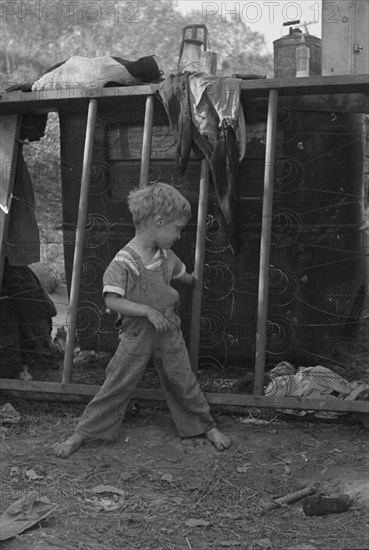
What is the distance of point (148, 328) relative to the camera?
4.40m

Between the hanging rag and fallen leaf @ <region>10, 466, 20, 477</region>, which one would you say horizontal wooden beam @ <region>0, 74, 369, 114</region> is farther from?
fallen leaf @ <region>10, 466, 20, 477</region>

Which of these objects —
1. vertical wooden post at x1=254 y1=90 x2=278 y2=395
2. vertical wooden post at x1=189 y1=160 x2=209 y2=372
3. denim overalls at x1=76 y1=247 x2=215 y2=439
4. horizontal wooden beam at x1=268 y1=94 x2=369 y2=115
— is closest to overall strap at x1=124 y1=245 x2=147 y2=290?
denim overalls at x1=76 y1=247 x2=215 y2=439

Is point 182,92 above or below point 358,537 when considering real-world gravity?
above

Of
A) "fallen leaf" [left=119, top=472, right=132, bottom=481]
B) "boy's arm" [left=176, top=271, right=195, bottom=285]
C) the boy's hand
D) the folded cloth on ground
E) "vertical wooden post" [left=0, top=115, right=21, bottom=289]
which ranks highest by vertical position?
"vertical wooden post" [left=0, top=115, right=21, bottom=289]

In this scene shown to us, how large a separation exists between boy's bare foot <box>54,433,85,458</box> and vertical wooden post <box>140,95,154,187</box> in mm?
1560

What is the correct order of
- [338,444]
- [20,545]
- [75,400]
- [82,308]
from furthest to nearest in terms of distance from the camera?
[82,308], [75,400], [338,444], [20,545]

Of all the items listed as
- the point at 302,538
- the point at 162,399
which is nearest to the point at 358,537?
the point at 302,538

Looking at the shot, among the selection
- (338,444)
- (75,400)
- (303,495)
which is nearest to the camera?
(303,495)

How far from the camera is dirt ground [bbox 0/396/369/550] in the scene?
346 cm

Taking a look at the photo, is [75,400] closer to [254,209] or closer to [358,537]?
[254,209]

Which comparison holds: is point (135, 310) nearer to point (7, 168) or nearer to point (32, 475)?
point (32, 475)

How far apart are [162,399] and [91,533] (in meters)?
1.35

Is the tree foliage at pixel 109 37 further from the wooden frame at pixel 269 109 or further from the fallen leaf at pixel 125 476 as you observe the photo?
the fallen leaf at pixel 125 476

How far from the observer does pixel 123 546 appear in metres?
3.39
